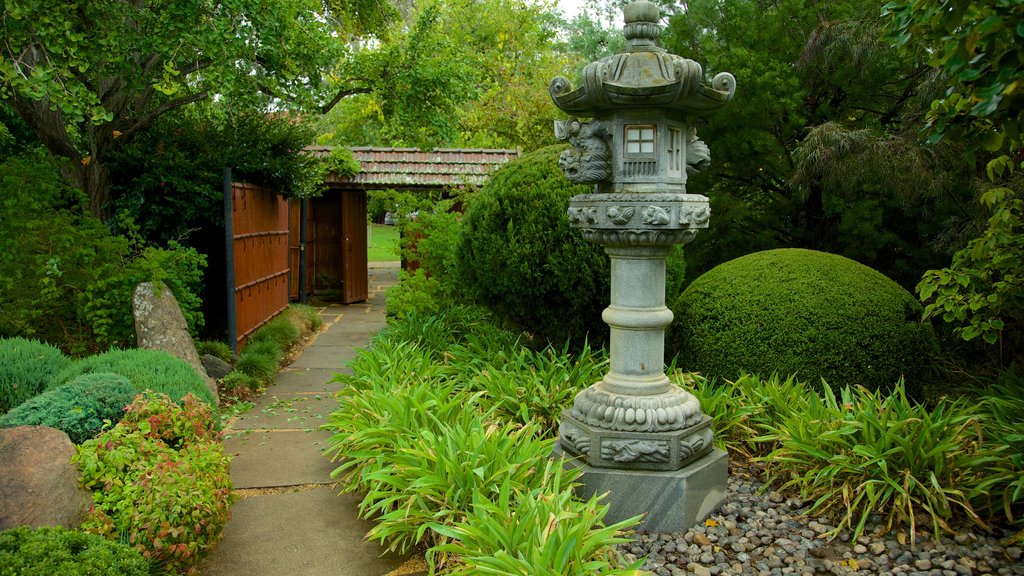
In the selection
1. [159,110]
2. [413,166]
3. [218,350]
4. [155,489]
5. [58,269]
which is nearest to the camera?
[155,489]

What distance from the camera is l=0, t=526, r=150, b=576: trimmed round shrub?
2740 millimetres

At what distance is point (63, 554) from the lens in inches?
111

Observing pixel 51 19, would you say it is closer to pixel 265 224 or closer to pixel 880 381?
pixel 265 224

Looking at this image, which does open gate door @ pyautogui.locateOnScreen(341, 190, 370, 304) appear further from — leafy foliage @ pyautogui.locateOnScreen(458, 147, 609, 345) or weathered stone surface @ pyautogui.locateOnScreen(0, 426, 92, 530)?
weathered stone surface @ pyautogui.locateOnScreen(0, 426, 92, 530)

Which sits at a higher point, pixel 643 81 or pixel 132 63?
pixel 132 63

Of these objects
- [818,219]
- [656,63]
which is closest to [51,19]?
[656,63]

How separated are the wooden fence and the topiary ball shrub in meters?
4.89

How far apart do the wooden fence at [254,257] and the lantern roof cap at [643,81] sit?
5.01 meters

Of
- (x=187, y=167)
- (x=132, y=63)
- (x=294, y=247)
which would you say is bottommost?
(x=294, y=247)

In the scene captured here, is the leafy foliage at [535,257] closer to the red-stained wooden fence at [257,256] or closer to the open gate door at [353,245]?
the red-stained wooden fence at [257,256]

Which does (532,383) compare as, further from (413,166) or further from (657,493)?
(413,166)

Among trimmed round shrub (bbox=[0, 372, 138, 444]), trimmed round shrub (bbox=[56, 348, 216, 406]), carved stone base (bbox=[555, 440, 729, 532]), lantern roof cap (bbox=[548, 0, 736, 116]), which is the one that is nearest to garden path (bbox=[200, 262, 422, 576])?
trimmed round shrub (bbox=[56, 348, 216, 406])

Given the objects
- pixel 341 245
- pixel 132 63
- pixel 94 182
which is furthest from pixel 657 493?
pixel 341 245

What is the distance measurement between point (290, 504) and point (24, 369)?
2.37 meters
